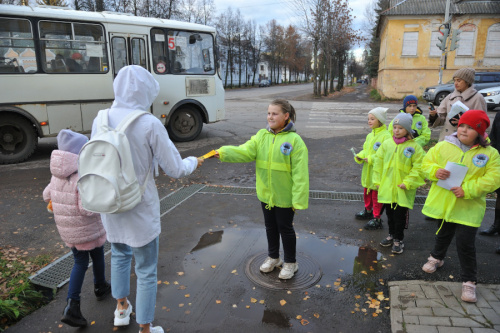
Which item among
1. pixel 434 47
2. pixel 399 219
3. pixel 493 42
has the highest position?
pixel 493 42

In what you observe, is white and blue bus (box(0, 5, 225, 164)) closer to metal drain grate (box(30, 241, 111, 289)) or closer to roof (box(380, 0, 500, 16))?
metal drain grate (box(30, 241, 111, 289))

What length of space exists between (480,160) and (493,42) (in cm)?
2949

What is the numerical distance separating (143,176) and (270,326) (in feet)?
5.24

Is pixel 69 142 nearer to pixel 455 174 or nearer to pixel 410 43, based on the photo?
pixel 455 174

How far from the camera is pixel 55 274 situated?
383cm

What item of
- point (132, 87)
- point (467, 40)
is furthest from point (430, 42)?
point (132, 87)

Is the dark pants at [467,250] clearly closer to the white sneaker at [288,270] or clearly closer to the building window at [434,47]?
the white sneaker at [288,270]

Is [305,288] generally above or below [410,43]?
below

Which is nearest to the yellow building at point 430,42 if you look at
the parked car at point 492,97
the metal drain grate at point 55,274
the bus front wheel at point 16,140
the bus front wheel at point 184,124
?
the parked car at point 492,97

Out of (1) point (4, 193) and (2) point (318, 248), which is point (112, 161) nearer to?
(2) point (318, 248)

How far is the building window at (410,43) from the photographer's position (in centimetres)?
2720

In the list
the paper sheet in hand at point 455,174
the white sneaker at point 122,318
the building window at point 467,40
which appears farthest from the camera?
the building window at point 467,40

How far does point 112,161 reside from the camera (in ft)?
7.77

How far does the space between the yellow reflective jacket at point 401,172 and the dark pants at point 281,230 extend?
4.31ft
